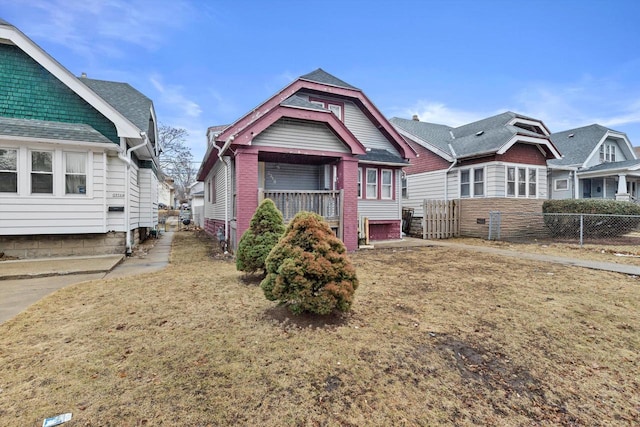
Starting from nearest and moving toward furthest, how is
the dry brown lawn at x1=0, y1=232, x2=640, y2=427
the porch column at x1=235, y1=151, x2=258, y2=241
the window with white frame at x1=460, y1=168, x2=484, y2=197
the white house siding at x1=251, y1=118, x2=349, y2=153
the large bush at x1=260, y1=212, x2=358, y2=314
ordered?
the dry brown lawn at x1=0, y1=232, x2=640, y2=427 < the large bush at x1=260, y1=212, x2=358, y2=314 < the porch column at x1=235, y1=151, x2=258, y2=241 < the white house siding at x1=251, y1=118, x2=349, y2=153 < the window with white frame at x1=460, y1=168, x2=484, y2=197

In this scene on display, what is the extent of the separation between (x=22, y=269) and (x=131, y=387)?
6590 mm

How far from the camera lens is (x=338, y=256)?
3951mm

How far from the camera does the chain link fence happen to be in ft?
43.7

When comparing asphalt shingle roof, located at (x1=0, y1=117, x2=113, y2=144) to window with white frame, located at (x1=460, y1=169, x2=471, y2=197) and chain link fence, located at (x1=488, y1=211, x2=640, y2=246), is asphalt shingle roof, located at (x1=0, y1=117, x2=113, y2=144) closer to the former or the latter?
window with white frame, located at (x1=460, y1=169, x2=471, y2=197)

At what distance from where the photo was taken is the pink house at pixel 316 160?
8.90m

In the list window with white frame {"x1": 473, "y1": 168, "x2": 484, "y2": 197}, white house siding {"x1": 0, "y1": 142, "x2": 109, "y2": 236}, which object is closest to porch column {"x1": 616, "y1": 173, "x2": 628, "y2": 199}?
window with white frame {"x1": 473, "y1": 168, "x2": 484, "y2": 197}

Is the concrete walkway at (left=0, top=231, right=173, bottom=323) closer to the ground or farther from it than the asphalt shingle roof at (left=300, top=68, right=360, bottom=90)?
closer to the ground

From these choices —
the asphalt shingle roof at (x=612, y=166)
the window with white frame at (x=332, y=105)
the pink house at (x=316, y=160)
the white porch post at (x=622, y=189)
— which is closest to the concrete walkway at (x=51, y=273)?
the pink house at (x=316, y=160)

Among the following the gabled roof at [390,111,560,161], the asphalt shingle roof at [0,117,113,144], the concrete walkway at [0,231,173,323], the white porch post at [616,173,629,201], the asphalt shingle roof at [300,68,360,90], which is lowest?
the concrete walkway at [0,231,173,323]

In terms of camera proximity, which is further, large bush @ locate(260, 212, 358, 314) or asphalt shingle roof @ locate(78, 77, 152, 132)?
asphalt shingle roof @ locate(78, 77, 152, 132)

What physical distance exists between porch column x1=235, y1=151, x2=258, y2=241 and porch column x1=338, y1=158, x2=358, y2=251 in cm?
310

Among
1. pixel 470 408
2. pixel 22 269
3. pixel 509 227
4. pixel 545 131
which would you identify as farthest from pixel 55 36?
pixel 545 131

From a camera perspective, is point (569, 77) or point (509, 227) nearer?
point (509, 227)

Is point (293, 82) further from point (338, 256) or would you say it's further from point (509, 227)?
point (509, 227)
